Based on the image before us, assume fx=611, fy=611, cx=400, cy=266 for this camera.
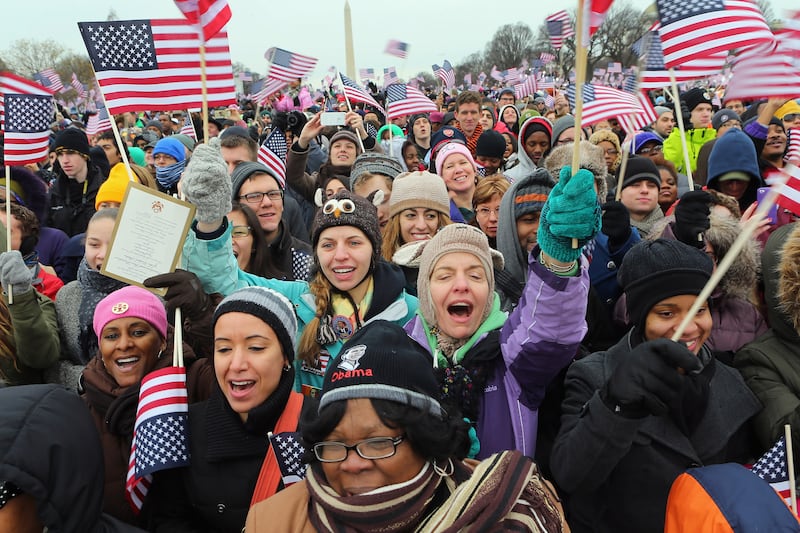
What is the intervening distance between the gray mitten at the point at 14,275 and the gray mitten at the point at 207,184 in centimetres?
120

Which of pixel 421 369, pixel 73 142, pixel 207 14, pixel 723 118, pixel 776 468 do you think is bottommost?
pixel 776 468

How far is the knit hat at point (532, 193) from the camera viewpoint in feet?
11.8

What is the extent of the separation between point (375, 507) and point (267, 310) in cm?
110

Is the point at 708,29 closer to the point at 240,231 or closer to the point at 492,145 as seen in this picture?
A: the point at 240,231

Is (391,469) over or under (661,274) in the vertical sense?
under

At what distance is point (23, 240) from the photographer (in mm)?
4605

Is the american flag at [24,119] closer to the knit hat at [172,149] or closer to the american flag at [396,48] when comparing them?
the knit hat at [172,149]

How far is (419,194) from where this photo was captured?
13.7 feet

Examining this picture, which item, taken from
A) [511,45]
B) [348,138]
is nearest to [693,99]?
[348,138]

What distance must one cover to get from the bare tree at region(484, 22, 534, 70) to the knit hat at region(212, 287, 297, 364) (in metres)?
54.7

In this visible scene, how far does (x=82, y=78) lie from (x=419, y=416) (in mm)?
56783

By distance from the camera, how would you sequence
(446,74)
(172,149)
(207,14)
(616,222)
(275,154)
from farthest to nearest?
(446,74)
(172,149)
(275,154)
(616,222)
(207,14)

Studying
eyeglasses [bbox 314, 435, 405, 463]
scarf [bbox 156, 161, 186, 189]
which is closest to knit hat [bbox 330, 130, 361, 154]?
scarf [bbox 156, 161, 186, 189]

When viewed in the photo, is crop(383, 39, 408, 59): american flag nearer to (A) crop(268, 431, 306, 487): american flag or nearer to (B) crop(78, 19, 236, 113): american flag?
(B) crop(78, 19, 236, 113): american flag
